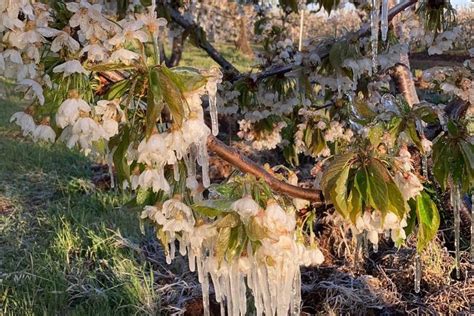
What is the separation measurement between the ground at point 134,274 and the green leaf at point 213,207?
4.28 ft

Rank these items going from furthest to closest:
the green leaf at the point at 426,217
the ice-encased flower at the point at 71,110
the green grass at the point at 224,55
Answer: the green grass at the point at 224,55 < the green leaf at the point at 426,217 < the ice-encased flower at the point at 71,110

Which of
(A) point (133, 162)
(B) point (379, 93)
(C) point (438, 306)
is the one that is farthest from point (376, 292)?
(A) point (133, 162)

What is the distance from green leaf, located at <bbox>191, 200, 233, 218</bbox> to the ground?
1305 millimetres

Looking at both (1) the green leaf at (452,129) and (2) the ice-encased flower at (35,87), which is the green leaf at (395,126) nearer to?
(1) the green leaf at (452,129)

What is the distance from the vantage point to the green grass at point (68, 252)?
253cm

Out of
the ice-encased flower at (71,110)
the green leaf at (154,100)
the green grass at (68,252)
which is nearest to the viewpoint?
the green leaf at (154,100)

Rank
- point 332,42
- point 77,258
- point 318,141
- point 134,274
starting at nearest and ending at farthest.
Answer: point 332,42, point 318,141, point 134,274, point 77,258

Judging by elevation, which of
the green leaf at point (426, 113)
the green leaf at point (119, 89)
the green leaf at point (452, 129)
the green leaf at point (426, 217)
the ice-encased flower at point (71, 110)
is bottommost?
the green leaf at point (426, 217)

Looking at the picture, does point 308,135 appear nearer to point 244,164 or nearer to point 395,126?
point 395,126

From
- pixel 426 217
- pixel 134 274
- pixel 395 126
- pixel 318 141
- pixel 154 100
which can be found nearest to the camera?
pixel 154 100

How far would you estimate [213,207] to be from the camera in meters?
0.91

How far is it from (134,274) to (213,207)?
188 centimetres

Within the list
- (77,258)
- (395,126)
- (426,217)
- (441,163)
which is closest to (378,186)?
(426,217)

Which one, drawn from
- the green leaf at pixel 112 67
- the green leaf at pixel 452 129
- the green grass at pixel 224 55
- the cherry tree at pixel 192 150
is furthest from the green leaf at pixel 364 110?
the green grass at pixel 224 55
